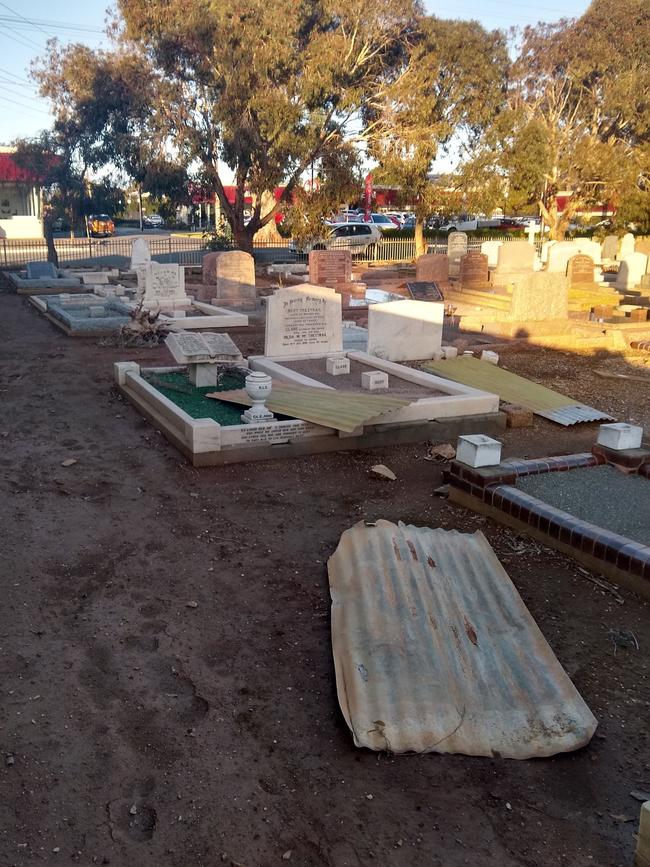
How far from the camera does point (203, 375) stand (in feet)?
34.8

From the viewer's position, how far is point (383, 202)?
59938 millimetres

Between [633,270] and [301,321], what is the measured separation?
15.0 meters

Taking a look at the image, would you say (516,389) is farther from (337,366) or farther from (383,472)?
(383,472)

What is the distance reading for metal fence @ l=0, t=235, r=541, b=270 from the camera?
110 ft

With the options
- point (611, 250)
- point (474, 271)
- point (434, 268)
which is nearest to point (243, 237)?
point (434, 268)

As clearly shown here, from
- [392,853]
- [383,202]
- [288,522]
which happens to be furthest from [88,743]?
[383,202]

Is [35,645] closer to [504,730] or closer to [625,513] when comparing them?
[504,730]

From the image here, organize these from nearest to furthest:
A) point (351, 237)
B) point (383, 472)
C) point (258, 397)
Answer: point (383, 472), point (258, 397), point (351, 237)

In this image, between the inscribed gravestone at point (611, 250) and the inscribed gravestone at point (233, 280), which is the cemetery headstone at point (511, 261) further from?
the inscribed gravestone at point (233, 280)

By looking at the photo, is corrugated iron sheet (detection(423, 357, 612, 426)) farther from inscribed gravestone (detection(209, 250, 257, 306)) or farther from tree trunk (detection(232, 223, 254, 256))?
tree trunk (detection(232, 223, 254, 256))

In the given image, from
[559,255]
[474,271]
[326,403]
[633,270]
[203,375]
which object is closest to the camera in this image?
[326,403]

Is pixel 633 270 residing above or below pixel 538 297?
above

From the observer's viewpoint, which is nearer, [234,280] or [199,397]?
[199,397]

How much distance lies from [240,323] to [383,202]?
4535 cm
